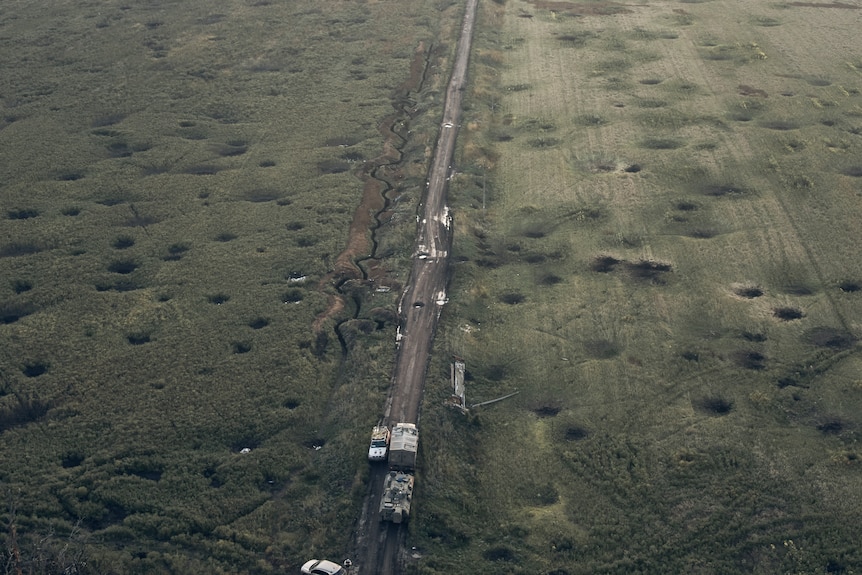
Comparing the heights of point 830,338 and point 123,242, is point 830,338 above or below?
below

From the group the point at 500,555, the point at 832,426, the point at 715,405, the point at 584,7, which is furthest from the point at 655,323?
the point at 584,7

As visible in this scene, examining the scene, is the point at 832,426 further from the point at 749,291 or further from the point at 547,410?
the point at 547,410

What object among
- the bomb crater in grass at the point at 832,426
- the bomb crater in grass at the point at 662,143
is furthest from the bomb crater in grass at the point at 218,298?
the bomb crater in grass at the point at 662,143

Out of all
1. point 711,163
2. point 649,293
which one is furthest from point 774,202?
point 649,293

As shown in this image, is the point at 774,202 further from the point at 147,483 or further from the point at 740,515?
the point at 147,483

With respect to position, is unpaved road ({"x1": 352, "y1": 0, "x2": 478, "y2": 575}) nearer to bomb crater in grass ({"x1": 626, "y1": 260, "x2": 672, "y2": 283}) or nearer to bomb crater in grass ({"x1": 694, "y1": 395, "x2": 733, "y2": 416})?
bomb crater in grass ({"x1": 626, "y1": 260, "x2": 672, "y2": 283})

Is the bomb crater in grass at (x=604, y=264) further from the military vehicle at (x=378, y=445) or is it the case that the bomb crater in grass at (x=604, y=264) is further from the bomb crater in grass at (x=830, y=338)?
the military vehicle at (x=378, y=445)
